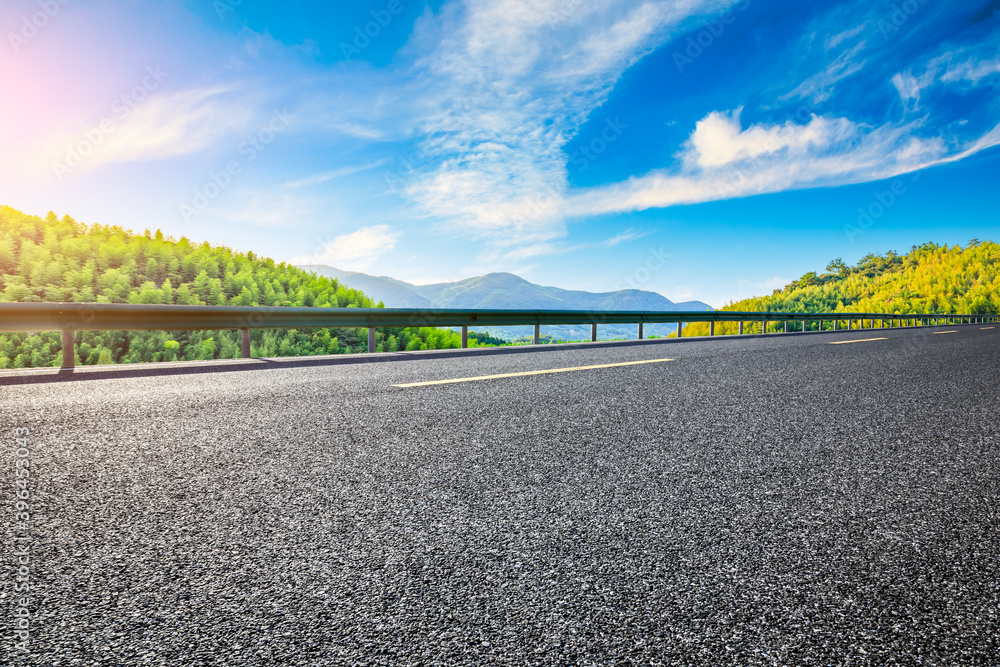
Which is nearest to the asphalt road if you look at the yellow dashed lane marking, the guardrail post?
the yellow dashed lane marking

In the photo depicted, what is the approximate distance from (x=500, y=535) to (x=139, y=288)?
814 inches

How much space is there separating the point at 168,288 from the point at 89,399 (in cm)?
1654

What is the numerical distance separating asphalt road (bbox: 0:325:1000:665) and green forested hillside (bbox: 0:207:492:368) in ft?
32.9

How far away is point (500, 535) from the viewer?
2064 mm

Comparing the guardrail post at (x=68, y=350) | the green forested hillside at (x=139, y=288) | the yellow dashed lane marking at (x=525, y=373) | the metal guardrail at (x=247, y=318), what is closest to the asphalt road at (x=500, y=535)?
the yellow dashed lane marking at (x=525, y=373)

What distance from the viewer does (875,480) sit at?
2793 mm

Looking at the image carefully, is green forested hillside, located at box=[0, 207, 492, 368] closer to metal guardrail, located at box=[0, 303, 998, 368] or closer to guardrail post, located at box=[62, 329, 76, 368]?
metal guardrail, located at box=[0, 303, 998, 368]

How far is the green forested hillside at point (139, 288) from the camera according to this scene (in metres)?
14.5

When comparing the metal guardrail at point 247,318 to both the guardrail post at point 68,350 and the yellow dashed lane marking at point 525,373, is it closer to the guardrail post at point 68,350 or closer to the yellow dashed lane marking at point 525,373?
the guardrail post at point 68,350

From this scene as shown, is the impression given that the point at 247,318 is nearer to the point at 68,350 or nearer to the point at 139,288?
the point at 68,350

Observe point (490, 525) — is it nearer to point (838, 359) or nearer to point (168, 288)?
point (838, 359)

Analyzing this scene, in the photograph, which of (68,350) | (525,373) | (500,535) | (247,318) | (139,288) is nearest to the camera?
(500,535)

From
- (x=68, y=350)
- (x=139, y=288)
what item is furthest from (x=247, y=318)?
(x=139, y=288)

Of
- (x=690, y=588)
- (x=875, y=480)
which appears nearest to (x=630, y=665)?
(x=690, y=588)
